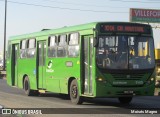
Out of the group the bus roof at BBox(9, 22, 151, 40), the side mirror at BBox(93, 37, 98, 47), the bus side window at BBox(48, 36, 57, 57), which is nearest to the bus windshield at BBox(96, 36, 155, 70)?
the side mirror at BBox(93, 37, 98, 47)

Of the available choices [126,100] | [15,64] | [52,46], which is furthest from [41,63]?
[126,100]

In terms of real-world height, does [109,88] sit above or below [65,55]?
below

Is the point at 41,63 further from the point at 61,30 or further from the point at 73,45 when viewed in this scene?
the point at 73,45

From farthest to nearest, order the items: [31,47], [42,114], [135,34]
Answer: [31,47] → [135,34] → [42,114]

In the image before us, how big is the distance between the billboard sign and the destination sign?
1732 inches

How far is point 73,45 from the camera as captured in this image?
691 inches

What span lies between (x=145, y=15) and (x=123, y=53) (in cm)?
4687

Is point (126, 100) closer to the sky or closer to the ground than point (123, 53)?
closer to the ground

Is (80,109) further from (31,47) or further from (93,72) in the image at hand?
(31,47)

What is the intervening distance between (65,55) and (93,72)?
266cm

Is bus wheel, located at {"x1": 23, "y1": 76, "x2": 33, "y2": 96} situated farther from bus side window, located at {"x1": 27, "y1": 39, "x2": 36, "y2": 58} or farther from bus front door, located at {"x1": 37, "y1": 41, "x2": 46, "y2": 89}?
bus front door, located at {"x1": 37, "y1": 41, "x2": 46, "y2": 89}

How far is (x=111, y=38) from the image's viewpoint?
16031 mm

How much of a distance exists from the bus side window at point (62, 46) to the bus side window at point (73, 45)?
0.42 m

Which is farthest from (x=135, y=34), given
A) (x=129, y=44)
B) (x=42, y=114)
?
(x=42, y=114)
